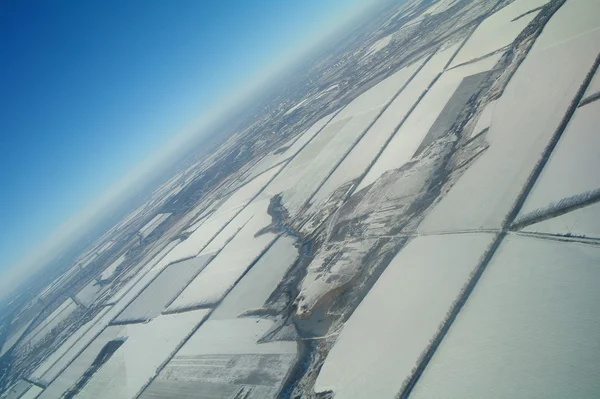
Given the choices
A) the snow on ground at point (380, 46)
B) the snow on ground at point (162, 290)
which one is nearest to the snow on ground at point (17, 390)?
the snow on ground at point (162, 290)

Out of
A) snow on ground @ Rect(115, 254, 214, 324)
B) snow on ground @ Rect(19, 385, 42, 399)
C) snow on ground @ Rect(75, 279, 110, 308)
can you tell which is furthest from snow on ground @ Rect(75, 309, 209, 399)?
snow on ground @ Rect(75, 279, 110, 308)

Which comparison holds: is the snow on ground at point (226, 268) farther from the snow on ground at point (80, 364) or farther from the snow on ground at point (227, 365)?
the snow on ground at point (80, 364)

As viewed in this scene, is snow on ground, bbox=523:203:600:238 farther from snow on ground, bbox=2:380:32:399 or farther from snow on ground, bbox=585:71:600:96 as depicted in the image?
snow on ground, bbox=2:380:32:399

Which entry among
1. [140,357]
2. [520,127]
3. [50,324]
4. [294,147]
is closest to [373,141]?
[520,127]

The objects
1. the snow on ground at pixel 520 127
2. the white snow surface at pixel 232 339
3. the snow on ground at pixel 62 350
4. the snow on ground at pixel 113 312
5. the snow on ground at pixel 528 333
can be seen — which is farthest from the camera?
the snow on ground at pixel 62 350

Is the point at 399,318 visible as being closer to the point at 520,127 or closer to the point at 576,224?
the point at 576,224

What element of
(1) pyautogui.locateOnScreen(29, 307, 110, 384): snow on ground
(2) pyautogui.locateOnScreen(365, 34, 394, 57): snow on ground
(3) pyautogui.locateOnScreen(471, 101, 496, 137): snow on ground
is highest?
(2) pyautogui.locateOnScreen(365, 34, 394, 57): snow on ground
